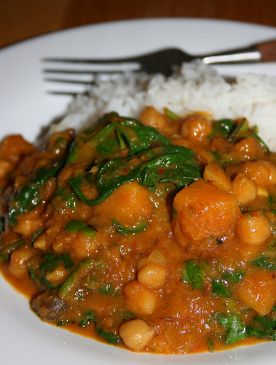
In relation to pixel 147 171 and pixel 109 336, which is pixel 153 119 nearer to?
pixel 147 171

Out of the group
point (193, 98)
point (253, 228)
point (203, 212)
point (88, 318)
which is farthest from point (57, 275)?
point (193, 98)

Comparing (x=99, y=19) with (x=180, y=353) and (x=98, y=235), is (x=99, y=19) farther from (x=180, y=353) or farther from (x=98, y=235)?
(x=180, y=353)

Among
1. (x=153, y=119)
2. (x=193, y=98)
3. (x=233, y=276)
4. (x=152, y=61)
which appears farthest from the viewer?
(x=152, y=61)

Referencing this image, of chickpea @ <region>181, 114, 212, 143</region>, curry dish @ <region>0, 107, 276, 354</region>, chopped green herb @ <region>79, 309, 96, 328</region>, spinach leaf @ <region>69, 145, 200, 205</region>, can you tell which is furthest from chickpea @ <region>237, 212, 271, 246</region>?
chopped green herb @ <region>79, 309, 96, 328</region>

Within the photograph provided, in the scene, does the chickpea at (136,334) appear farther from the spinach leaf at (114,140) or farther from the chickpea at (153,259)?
the spinach leaf at (114,140)

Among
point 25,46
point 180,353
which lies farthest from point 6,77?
point 180,353

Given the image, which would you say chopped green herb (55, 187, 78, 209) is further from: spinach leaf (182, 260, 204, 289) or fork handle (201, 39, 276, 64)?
fork handle (201, 39, 276, 64)

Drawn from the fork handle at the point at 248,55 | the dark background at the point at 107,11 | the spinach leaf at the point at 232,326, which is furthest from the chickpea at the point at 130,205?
the dark background at the point at 107,11

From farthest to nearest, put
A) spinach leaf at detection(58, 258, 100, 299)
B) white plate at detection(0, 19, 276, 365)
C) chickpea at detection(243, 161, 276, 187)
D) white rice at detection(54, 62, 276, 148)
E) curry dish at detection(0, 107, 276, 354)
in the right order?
white plate at detection(0, 19, 276, 365) → white rice at detection(54, 62, 276, 148) → chickpea at detection(243, 161, 276, 187) → spinach leaf at detection(58, 258, 100, 299) → curry dish at detection(0, 107, 276, 354)
